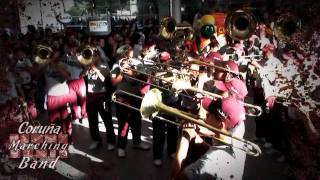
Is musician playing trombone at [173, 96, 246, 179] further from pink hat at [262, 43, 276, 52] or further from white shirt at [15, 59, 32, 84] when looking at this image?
white shirt at [15, 59, 32, 84]

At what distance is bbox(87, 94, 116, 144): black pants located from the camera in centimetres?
411

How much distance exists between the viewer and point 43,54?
394 cm

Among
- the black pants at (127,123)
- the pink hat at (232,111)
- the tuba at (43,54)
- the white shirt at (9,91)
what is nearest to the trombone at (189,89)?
the pink hat at (232,111)

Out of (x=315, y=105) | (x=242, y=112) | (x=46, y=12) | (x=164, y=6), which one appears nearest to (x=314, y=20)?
(x=315, y=105)

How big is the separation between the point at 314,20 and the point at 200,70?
3.21ft

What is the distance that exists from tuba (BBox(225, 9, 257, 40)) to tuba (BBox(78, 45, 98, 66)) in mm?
1270

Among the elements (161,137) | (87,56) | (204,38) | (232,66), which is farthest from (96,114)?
(232,66)

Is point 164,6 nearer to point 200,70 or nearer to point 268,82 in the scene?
point 200,70

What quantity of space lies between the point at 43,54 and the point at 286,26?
2.21 metres

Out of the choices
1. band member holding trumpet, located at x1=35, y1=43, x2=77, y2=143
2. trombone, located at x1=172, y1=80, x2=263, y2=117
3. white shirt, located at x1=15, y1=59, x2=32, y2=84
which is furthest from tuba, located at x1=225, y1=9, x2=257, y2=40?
white shirt, located at x1=15, y1=59, x2=32, y2=84

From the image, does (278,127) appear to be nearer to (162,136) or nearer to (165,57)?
(162,136)

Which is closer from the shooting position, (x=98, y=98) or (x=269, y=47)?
(x=269, y=47)

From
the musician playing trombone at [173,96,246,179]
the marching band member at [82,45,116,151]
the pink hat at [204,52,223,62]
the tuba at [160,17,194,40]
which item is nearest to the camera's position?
the musician playing trombone at [173,96,246,179]

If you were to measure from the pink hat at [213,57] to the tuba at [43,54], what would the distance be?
1494 mm
